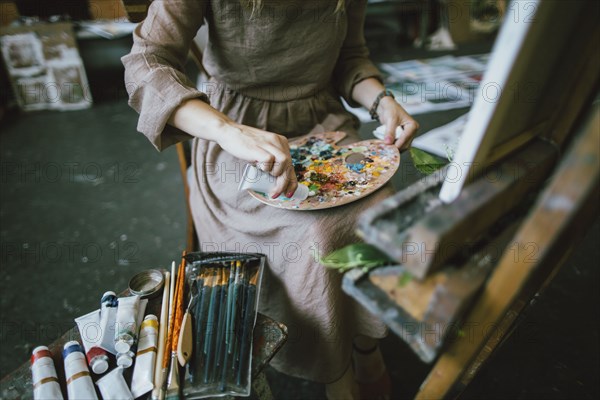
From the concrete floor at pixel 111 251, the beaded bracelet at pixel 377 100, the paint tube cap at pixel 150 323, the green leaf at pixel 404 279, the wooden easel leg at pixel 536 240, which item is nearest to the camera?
the wooden easel leg at pixel 536 240

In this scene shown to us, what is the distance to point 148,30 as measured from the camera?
2.68 ft

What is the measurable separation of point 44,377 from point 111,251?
1104 mm

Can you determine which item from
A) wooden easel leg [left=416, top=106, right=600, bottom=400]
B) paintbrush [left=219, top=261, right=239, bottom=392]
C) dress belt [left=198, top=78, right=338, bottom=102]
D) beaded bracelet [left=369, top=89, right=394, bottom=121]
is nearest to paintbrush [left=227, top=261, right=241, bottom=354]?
paintbrush [left=219, top=261, right=239, bottom=392]

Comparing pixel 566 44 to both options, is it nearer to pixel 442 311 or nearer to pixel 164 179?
pixel 442 311

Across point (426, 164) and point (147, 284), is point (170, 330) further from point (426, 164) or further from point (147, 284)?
point (426, 164)

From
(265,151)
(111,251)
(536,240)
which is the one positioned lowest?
(111,251)

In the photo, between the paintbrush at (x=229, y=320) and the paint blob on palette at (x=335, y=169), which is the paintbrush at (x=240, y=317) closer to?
the paintbrush at (x=229, y=320)

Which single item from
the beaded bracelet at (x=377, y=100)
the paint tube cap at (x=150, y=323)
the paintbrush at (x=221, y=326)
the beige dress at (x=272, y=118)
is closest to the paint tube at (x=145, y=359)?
the paint tube cap at (x=150, y=323)

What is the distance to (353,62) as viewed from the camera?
43.7 inches

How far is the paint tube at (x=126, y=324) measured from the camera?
68cm

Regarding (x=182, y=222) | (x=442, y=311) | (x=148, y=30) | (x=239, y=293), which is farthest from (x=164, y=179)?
(x=442, y=311)

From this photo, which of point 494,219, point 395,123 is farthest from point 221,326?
point 395,123

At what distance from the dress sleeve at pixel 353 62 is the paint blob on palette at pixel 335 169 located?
0.69 ft

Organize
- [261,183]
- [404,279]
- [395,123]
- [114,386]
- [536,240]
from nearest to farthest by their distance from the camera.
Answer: [536,240] → [404,279] → [114,386] → [261,183] → [395,123]
